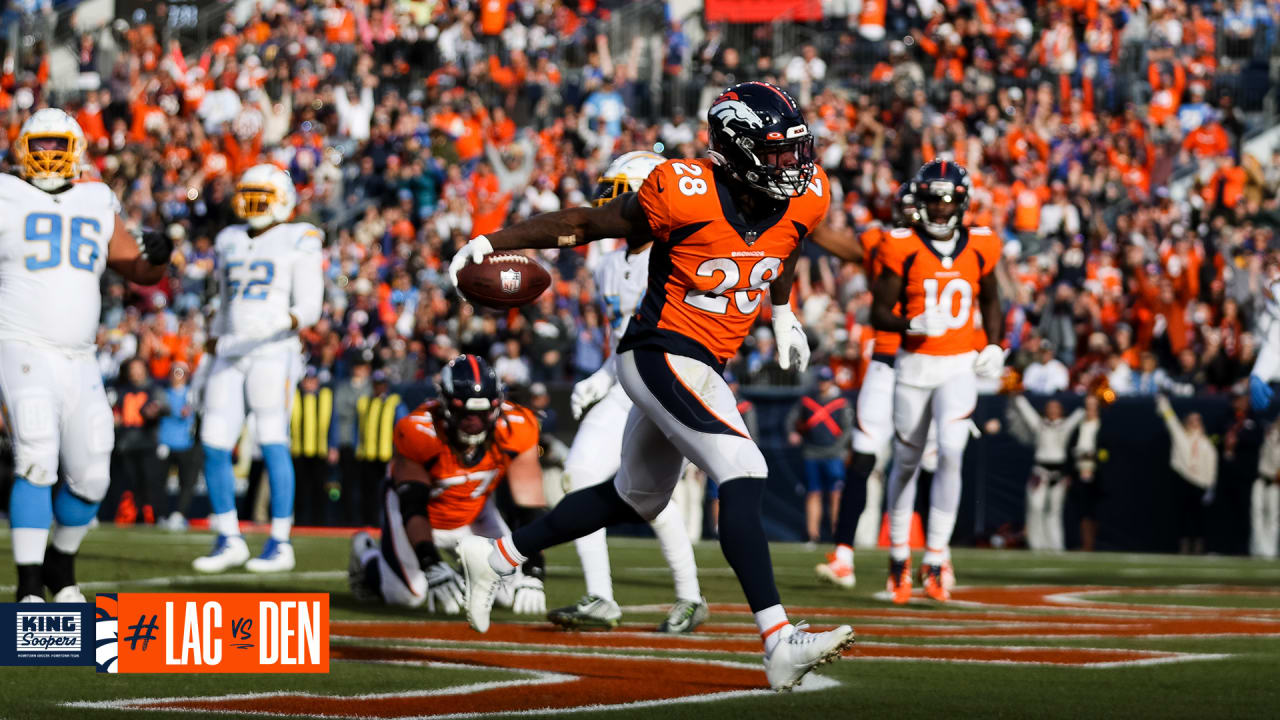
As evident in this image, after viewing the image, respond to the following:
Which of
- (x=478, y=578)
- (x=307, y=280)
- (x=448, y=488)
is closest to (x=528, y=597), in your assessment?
(x=448, y=488)

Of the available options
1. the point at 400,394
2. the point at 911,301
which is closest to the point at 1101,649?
the point at 911,301

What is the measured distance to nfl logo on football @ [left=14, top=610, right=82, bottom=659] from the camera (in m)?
5.58

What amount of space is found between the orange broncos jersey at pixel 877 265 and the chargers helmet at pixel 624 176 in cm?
180

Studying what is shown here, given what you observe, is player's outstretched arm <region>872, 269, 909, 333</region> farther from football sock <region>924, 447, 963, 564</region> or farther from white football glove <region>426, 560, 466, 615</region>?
white football glove <region>426, 560, 466, 615</region>

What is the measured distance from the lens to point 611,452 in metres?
7.80

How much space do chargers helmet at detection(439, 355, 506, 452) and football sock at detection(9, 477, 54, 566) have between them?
Answer: 1797mm

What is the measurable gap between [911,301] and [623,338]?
12.7ft

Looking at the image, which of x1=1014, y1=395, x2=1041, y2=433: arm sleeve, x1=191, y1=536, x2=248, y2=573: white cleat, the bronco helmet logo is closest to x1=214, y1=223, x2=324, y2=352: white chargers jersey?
x1=191, y1=536, x2=248, y2=573: white cleat

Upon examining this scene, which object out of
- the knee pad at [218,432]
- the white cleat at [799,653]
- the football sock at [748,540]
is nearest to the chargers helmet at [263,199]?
the knee pad at [218,432]

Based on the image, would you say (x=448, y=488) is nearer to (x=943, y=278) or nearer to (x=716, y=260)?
(x=943, y=278)

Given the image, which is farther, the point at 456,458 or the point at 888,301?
the point at 888,301

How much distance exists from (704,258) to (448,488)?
11.0 ft

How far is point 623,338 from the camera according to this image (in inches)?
234

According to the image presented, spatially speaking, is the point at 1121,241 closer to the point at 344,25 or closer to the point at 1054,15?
the point at 1054,15
